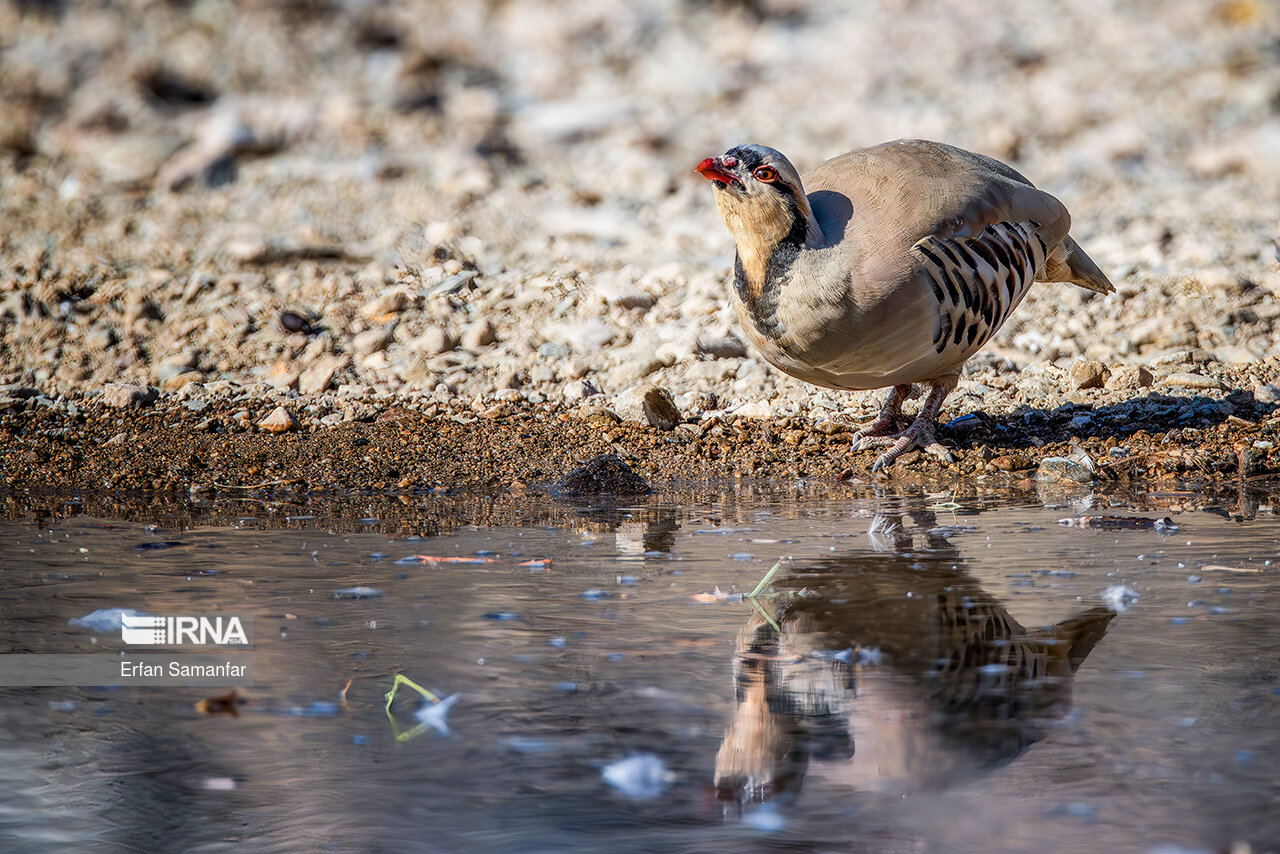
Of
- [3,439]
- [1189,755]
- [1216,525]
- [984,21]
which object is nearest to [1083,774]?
[1189,755]

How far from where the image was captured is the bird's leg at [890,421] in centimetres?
611

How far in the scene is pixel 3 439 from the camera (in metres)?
6.24

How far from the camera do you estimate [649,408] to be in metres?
6.22

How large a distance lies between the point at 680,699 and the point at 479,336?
450 cm

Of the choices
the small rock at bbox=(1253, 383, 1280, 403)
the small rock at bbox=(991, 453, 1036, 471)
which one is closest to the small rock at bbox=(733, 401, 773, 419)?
the small rock at bbox=(991, 453, 1036, 471)

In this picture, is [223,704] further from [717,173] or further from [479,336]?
[479,336]

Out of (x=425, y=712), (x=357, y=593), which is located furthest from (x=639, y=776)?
(x=357, y=593)

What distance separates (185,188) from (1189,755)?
7.93 metres

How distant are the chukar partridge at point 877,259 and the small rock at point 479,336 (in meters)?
2.13

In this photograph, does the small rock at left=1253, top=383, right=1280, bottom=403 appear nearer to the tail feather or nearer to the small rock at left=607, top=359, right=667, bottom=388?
the tail feather

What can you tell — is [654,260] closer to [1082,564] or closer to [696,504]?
[696,504]

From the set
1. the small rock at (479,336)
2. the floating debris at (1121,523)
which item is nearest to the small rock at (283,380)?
the small rock at (479,336)

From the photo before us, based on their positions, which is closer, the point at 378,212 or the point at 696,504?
the point at 696,504
